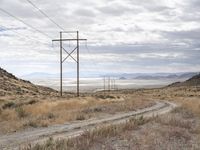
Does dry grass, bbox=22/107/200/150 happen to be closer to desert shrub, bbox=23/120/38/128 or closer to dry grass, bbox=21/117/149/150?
dry grass, bbox=21/117/149/150

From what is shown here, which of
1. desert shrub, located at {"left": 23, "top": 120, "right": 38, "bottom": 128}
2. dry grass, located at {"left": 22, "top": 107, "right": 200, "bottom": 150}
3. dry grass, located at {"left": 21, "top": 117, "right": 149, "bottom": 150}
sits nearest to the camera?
dry grass, located at {"left": 21, "top": 117, "right": 149, "bottom": 150}

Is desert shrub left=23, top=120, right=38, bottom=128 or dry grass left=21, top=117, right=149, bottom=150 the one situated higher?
dry grass left=21, top=117, right=149, bottom=150

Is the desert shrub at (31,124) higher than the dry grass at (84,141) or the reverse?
the reverse

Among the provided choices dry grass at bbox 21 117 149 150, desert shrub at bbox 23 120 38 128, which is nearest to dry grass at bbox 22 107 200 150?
dry grass at bbox 21 117 149 150

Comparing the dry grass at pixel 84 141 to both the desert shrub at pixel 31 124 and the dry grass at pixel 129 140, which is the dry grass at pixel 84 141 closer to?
the dry grass at pixel 129 140

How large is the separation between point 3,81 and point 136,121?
93262 mm

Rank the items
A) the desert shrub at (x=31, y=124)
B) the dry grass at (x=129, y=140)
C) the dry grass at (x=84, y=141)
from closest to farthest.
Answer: the dry grass at (x=84, y=141) < the dry grass at (x=129, y=140) < the desert shrub at (x=31, y=124)

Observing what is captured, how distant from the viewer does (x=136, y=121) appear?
24.4 m

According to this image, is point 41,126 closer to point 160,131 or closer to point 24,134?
point 24,134

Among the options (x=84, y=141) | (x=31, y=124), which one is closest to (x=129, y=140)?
(x=84, y=141)

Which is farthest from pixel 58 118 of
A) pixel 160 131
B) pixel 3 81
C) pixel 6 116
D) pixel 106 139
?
pixel 3 81

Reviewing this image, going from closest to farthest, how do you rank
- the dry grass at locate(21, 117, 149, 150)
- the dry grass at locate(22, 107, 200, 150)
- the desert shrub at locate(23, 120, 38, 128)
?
the dry grass at locate(21, 117, 149, 150) < the dry grass at locate(22, 107, 200, 150) < the desert shrub at locate(23, 120, 38, 128)

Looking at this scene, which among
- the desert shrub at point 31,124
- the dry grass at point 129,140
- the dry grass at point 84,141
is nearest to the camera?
the dry grass at point 84,141

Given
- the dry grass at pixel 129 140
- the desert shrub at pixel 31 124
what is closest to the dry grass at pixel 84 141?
the dry grass at pixel 129 140
